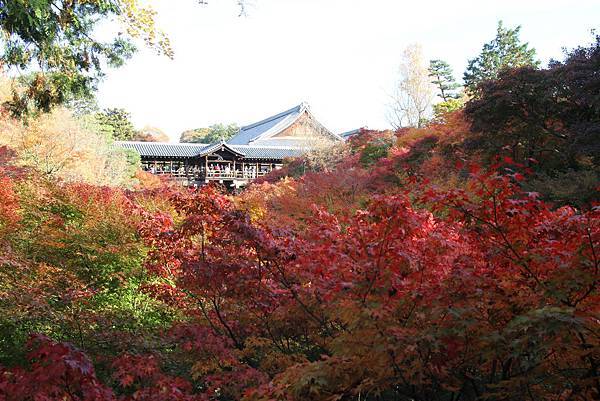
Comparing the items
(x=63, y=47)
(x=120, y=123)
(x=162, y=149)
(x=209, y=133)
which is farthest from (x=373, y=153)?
(x=209, y=133)

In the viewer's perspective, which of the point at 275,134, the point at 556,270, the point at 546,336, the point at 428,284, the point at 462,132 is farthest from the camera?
the point at 275,134

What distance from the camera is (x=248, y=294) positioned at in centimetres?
428

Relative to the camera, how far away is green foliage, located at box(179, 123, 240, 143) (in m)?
60.0

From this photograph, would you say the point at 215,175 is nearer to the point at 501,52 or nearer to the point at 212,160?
the point at 212,160

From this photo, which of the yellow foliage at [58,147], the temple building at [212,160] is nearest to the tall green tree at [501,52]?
the temple building at [212,160]

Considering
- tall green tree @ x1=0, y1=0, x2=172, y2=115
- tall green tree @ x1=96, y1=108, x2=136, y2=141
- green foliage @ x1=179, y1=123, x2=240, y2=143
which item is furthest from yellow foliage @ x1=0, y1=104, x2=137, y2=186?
green foliage @ x1=179, y1=123, x2=240, y2=143

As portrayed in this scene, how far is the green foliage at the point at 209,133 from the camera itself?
59963 millimetres

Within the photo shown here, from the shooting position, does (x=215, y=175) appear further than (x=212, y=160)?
No

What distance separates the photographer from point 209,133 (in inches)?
2426

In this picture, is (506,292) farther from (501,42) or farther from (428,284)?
(501,42)

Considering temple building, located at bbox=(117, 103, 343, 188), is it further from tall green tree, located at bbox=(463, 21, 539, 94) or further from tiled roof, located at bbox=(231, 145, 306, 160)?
tall green tree, located at bbox=(463, 21, 539, 94)

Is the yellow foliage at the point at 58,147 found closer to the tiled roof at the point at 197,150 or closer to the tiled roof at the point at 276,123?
the tiled roof at the point at 197,150

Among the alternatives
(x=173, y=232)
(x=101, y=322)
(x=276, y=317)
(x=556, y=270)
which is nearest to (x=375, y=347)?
(x=556, y=270)

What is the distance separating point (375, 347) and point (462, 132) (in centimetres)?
1097
